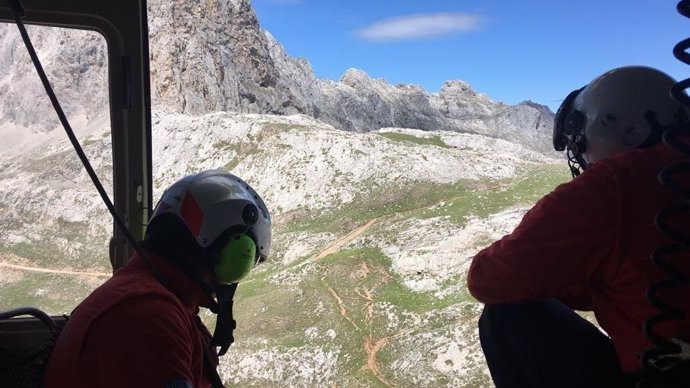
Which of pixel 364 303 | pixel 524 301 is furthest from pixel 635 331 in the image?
pixel 364 303

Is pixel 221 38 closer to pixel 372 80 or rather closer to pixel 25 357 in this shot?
pixel 372 80

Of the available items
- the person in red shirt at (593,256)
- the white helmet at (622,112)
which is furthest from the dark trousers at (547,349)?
the white helmet at (622,112)

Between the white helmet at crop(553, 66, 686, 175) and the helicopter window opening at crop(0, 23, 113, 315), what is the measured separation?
9.84 feet

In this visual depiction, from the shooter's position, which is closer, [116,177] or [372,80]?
[116,177]

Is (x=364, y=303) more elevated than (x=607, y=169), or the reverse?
(x=607, y=169)

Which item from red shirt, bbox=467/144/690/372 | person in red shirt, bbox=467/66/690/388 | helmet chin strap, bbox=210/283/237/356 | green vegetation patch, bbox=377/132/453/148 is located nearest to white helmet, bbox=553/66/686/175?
person in red shirt, bbox=467/66/690/388

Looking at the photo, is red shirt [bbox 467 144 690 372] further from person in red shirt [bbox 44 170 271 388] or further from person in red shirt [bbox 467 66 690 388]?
person in red shirt [bbox 44 170 271 388]

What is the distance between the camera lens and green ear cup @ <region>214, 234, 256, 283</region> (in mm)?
2852

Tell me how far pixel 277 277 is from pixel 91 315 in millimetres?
28885

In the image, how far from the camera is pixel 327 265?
30.7 m

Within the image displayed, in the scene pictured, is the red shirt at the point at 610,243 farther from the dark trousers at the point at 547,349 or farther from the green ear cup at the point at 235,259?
the green ear cup at the point at 235,259

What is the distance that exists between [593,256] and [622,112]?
813 millimetres

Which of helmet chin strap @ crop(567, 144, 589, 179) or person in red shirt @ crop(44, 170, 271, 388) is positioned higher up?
helmet chin strap @ crop(567, 144, 589, 179)

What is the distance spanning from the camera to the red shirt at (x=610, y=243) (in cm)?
238
